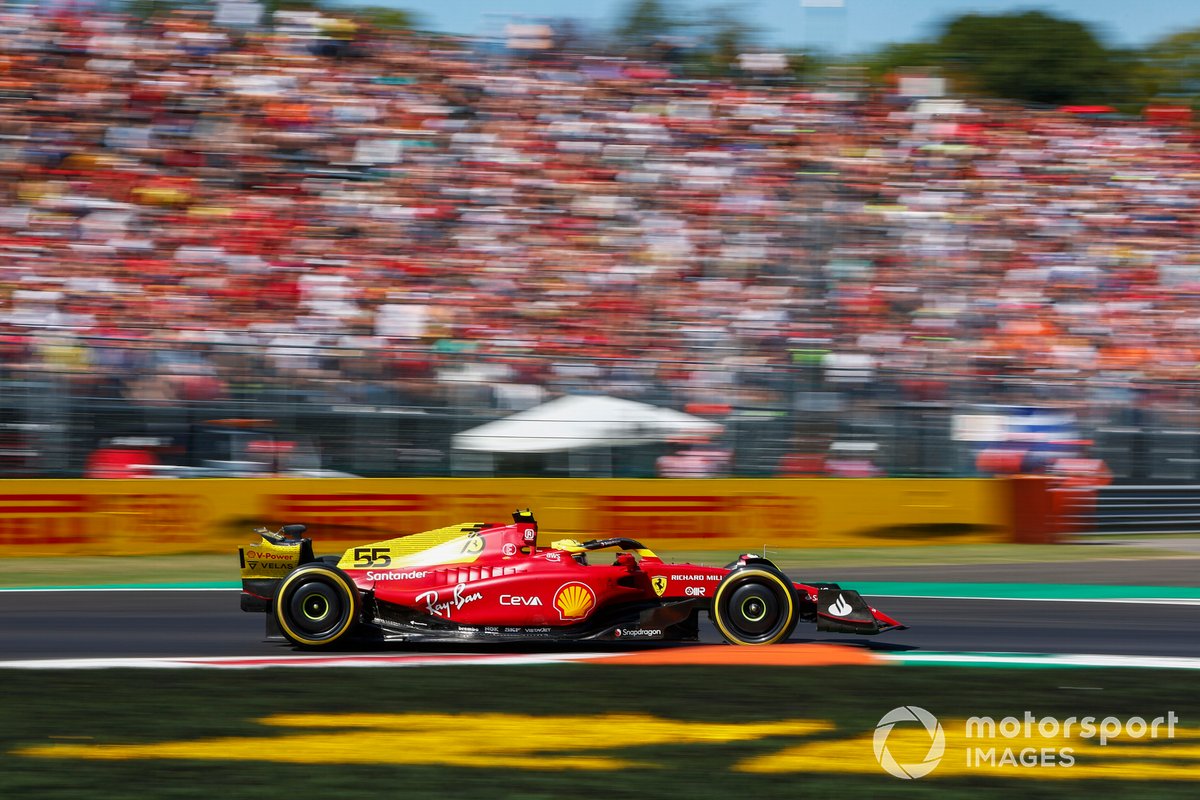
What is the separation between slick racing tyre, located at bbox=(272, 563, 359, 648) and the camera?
8133 mm

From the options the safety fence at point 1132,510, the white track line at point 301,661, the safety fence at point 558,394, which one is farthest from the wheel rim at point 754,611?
the safety fence at point 1132,510

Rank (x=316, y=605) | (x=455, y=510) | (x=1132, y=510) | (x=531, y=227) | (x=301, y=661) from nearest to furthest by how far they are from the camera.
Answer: (x=301, y=661) → (x=316, y=605) → (x=455, y=510) → (x=1132, y=510) → (x=531, y=227)

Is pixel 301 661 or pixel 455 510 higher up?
pixel 455 510

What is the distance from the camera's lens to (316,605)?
26.9 ft

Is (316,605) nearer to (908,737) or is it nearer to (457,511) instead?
(908,737)

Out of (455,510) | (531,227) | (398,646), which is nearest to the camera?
(398,646)

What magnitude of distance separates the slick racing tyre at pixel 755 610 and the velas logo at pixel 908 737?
1.39 m

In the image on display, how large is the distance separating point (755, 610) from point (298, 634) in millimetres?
2630

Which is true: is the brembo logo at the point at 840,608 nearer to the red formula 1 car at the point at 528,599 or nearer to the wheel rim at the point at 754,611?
the red formula 1 car at the point at 528,599

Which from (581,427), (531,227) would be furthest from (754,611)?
(531,227)

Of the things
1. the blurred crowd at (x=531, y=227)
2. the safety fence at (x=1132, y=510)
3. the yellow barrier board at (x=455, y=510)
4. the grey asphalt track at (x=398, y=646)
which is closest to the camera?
the grey asphalt track at (x=398, y=646)

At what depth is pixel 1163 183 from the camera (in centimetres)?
2020

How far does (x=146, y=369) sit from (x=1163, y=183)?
47.2 feet

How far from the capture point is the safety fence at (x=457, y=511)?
13234 millimetres
